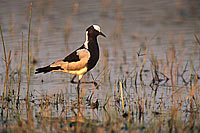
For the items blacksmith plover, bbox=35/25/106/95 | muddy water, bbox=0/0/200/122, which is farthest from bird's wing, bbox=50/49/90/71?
muddy water, bbox=0/0/200/122

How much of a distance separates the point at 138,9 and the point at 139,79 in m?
6.78

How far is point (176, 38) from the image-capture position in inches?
464

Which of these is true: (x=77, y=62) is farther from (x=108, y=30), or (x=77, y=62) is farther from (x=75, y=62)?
(x=108, y=30)

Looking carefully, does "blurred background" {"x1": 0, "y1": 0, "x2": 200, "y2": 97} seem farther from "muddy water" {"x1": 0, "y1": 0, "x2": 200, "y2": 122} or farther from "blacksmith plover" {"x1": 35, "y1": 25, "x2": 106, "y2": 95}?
"blacksmith plover" {"x1": 35, "y1": 25, "x2": 106, "y2": 95}

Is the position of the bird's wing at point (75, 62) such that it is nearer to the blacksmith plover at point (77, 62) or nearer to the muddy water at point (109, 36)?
the blacksmith plover at point (77, 62)

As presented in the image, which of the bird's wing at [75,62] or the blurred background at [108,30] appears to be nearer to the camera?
the bird's wing at [75,62]

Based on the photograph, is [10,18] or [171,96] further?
[10,18]

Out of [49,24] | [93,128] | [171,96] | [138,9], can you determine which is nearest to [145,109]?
[171,96]

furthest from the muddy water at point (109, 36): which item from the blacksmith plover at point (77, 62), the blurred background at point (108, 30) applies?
the blacksmith plover at point (77, 62)

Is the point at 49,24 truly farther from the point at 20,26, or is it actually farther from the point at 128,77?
the point at 128,77

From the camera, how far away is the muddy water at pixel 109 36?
8766 millimetres

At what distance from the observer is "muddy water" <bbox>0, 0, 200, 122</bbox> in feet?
28.8

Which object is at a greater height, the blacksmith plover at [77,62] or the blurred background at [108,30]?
the blurred background at [108,30]

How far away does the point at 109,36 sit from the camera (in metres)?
12.2
